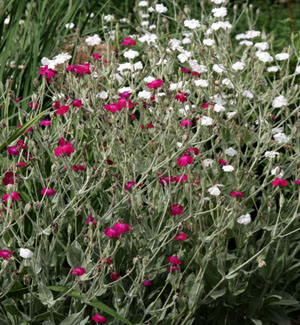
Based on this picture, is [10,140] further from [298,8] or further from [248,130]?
[298,8]

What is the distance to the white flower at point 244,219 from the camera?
251 centimetres

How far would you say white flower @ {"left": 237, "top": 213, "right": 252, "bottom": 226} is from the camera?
251 centimetres

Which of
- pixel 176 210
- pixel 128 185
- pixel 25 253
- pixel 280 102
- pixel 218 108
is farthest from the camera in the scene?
pixel 280 102

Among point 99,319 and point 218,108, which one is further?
point 218,108

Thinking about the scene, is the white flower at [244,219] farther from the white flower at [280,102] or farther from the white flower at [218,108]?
the white flower at [280,102]

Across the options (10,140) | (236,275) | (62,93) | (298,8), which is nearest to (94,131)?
(62,93)

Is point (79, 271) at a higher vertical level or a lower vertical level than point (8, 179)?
lower

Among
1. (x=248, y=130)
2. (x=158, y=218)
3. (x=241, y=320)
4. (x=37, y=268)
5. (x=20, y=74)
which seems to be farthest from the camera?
(x=20, y=74)

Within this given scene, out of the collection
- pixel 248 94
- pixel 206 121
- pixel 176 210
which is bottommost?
pixel 176 210

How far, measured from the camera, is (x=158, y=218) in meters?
2.59

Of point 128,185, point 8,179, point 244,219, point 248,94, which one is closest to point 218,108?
point 248,94

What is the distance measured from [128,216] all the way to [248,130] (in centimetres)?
88

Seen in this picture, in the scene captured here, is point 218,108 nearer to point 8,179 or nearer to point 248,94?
point 248,94

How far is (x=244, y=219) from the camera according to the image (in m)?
2.52
